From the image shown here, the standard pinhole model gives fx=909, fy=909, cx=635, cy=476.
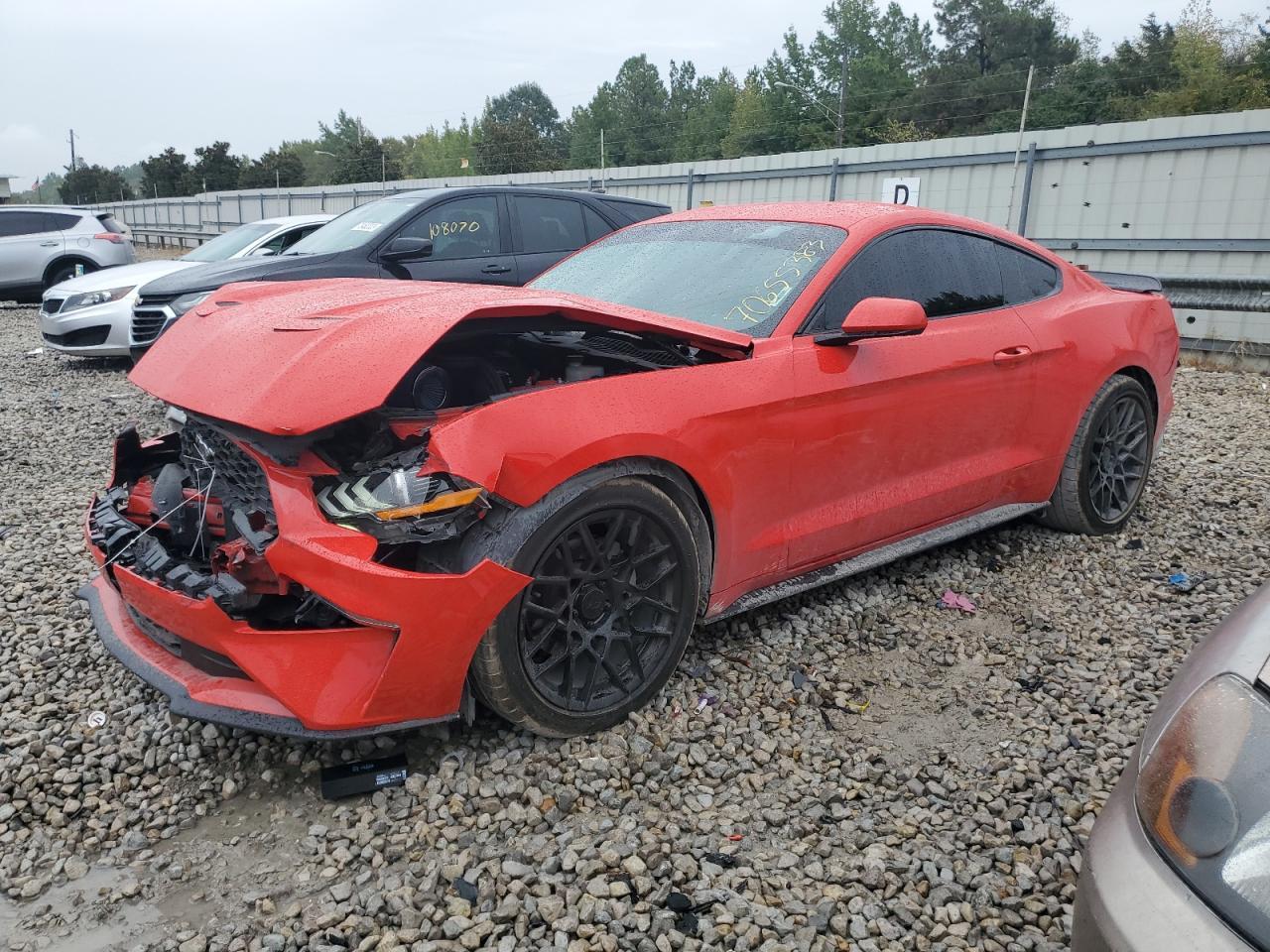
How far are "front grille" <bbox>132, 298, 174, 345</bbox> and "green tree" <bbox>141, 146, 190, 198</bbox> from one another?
54062 millimetres

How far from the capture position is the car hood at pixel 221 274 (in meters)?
6.84

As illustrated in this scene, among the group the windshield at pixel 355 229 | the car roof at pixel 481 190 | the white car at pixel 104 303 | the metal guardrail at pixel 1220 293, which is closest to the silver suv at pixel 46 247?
the white car at pixel 104 303

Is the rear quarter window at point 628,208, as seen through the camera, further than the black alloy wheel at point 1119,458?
Yes

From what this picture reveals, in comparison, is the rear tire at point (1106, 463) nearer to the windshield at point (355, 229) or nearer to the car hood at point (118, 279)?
the windshield at point (355, 229)

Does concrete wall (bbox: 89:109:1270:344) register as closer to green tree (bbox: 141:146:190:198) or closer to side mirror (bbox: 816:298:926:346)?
side mirror (bbox: 816:298:926:346)

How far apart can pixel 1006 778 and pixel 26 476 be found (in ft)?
18.8

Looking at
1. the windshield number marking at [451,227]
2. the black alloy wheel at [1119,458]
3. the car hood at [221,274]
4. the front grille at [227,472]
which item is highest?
the windshield number marking at [451,227]

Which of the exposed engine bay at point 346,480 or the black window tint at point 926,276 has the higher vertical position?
the black window tint at point 926,276

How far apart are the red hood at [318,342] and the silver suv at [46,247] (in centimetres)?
1383

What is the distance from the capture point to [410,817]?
2439 mm

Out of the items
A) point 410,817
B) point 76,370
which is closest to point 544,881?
point 410,817

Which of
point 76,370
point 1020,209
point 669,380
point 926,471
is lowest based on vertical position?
point 76,370

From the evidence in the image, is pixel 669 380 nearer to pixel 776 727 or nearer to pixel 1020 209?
pixel 776 727

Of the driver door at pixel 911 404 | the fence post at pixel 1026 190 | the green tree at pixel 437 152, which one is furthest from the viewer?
the green tree at pixel 437 152
